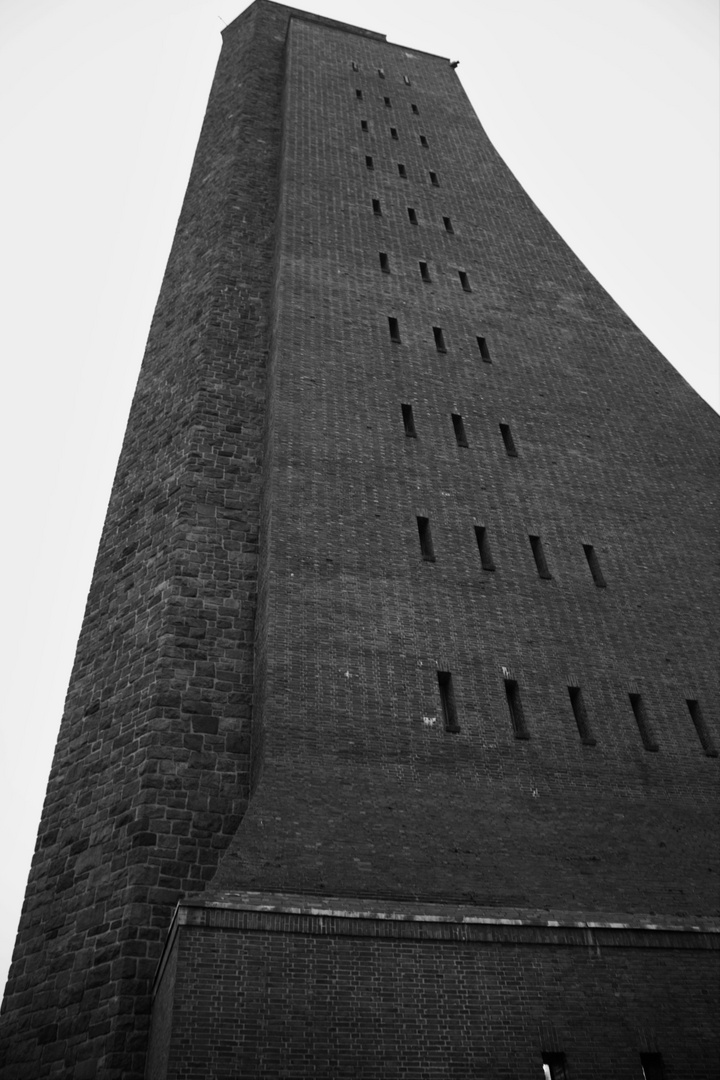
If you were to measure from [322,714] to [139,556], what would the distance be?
203 inches

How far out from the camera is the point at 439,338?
20.4 metres

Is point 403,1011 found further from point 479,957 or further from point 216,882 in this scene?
point 216,882

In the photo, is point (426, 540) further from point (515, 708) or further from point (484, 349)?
point (484, 349)

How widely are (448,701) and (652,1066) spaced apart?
17.5 feet

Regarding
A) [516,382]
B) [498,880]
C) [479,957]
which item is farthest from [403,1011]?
[516,382]

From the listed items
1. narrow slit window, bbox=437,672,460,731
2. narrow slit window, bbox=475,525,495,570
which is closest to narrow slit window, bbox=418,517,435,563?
narrow slit window, bbox=475,525,495,570

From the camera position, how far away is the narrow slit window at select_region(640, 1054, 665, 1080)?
1054cm

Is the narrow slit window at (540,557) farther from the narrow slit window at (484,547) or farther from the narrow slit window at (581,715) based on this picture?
the narrow slit window at (581,715)

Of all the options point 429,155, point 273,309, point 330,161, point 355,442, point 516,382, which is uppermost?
point 429,155

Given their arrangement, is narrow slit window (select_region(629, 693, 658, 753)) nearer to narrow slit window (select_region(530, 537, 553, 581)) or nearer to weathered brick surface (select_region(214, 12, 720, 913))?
weathered brick surface (select_region(214, 12, 720, 913))

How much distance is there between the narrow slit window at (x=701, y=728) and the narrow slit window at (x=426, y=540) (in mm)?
4861

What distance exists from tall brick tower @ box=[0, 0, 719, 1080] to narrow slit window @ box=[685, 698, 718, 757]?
0.05 metres

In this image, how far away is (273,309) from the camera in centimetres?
2014

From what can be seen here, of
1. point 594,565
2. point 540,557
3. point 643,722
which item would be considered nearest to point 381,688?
point 643,722
